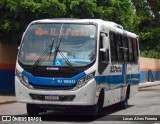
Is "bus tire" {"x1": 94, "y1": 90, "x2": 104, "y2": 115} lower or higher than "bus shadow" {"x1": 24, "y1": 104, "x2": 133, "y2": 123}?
Answer: higher

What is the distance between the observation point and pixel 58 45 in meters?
13.4

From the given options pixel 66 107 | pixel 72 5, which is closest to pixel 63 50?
pixel 66 107

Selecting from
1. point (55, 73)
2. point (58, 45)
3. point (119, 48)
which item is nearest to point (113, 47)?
point (119, 48)

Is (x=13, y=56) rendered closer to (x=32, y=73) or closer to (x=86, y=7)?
(x=86, y=7)

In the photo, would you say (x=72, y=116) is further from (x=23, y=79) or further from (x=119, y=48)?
(x=119, y=48)

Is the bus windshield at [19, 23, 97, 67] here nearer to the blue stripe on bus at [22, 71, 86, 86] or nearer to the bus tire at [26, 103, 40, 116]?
the blue stripe on bus at [22, 71, 86, 86]

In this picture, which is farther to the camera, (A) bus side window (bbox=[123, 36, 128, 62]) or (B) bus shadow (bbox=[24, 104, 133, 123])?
(A) bus side window (bbox=[123, 36, 128, 62])

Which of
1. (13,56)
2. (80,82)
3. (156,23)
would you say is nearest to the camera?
A: (80,82)

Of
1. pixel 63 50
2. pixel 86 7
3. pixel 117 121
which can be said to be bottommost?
pixel 117 121

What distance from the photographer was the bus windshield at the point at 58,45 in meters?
13.1

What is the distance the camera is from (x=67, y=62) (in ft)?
42.5

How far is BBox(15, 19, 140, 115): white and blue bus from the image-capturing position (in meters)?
12.8

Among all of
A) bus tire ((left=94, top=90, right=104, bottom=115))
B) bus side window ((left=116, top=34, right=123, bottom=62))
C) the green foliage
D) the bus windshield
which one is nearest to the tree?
the green foliage

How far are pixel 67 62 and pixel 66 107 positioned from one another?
1.22 m
